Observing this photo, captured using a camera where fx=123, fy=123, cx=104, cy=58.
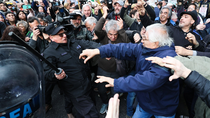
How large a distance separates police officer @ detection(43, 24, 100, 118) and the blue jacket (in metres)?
0.64

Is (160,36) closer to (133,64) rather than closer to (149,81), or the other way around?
(149,81)

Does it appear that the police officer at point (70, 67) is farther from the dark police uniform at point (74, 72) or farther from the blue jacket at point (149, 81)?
the blue jacket at point (149, 81)

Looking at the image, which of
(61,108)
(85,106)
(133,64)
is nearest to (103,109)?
(85,106)

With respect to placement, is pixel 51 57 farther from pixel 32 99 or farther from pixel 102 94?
pixel 102 94

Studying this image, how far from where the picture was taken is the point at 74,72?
6.86 ft

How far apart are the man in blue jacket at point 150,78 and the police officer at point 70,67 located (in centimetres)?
52

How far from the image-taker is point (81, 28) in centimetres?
335

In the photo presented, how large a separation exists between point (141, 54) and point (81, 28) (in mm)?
2220

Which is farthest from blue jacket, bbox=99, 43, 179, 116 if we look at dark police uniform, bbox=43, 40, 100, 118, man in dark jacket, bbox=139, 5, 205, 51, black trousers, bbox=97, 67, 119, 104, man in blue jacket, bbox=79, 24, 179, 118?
man in dark jacket, bbox=139, 5, 205, 51

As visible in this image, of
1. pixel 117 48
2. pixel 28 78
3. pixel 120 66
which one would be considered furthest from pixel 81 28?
pixel 28 78

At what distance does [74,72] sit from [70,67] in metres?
0.11

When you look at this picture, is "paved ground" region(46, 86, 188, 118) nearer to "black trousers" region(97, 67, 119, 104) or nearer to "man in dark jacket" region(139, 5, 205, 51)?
"black trousers" region(97, 67, 119, 104)

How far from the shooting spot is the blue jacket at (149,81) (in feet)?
4.07

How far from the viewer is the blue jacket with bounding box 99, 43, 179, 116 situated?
1.24 meters
